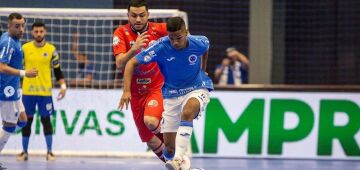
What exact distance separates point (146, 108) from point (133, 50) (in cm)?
90

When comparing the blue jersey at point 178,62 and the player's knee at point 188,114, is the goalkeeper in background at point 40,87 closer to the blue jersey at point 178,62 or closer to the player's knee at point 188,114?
the blue jersey at point 178,62

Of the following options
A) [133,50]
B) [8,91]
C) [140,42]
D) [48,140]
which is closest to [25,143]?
[48,140]

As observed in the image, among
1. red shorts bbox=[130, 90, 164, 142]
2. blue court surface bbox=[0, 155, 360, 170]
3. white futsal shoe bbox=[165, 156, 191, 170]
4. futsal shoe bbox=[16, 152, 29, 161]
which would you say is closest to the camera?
white futsal shoe bbox=[165, 156, 191, 170]

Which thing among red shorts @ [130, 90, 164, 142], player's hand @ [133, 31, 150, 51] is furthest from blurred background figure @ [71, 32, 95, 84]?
player's hand @ [133, 31, 150, 51]

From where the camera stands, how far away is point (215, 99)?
15.6m

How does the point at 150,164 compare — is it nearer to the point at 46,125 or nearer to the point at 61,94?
the point at 61,94

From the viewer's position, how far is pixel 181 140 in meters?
9.93

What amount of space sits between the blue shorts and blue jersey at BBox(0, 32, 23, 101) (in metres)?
2.24

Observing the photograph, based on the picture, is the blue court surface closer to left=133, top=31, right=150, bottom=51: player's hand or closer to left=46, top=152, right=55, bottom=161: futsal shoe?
left=46, top=152, right=55, bottom=161: futsal shoe

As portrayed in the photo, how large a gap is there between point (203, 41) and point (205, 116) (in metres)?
5.25

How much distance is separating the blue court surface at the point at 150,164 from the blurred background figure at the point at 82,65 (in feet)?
5.04

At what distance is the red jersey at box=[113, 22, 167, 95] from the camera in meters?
10.7

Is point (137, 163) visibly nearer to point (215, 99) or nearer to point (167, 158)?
point (215, 99)

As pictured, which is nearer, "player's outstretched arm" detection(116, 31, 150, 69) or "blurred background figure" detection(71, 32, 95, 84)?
"player's outstretched arm" detection(116, 31, 150, 69)
